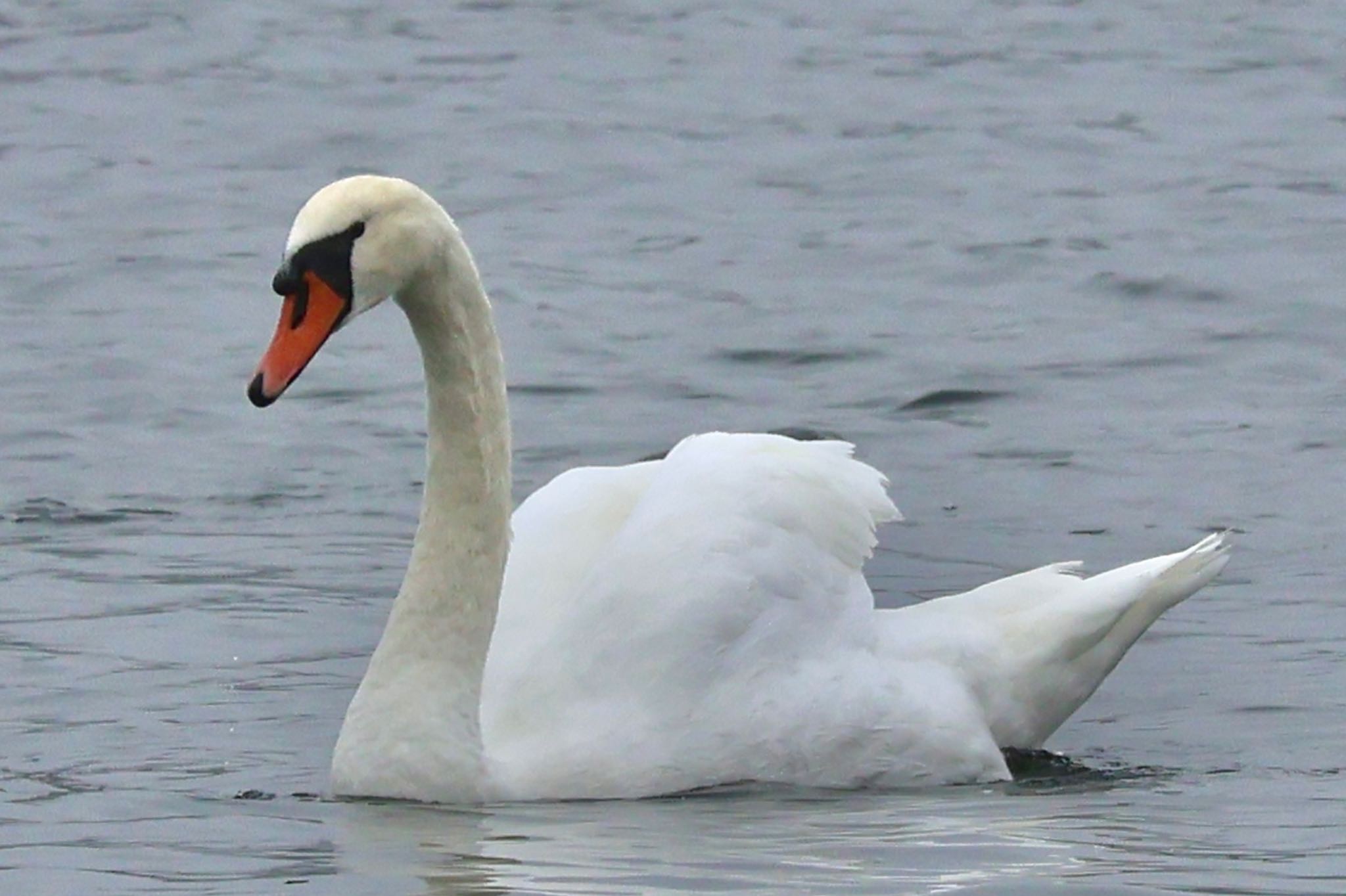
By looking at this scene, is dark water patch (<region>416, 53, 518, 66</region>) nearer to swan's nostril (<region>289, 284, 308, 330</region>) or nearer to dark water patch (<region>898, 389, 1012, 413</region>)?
dark water patch (<region>898, 389, 1012, 413</region>)

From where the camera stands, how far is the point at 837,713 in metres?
7.56

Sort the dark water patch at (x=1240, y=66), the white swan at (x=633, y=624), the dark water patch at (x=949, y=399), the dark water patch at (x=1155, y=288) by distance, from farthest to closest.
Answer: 1. the dark water patch at (x=1240, y=66)
2. the dark water patch at (x=1155, y=288)
3. the dark water patch at (x=949, y=399)
4. the white swan at (x=633, y=624)

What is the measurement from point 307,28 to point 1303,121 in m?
6.32

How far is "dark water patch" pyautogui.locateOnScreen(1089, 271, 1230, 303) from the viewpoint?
13.6m

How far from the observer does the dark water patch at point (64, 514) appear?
1021 centimetres

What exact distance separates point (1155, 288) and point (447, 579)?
6985 mm

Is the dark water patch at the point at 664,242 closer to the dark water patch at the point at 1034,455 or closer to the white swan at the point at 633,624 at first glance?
the dark water patch at the point at 1034,455

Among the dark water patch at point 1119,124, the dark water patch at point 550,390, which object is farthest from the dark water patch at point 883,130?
the dark water patch at point 550,390

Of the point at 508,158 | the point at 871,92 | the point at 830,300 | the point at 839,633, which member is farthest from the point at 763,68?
the point at 839,633

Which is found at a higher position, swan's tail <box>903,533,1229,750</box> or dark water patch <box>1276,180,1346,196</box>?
swan's tail <box>903,533,1229,750</box>

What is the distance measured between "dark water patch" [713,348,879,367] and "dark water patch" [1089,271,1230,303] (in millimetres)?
1488

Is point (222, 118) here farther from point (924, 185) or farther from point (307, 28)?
point (924, 185)

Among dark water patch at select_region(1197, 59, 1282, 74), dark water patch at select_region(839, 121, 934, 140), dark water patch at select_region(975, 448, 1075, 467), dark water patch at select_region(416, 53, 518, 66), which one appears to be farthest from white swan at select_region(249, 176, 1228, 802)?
dark water patch at select_region(416, 53, 518, 66)

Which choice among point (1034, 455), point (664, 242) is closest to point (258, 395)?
point (1034, 455)
